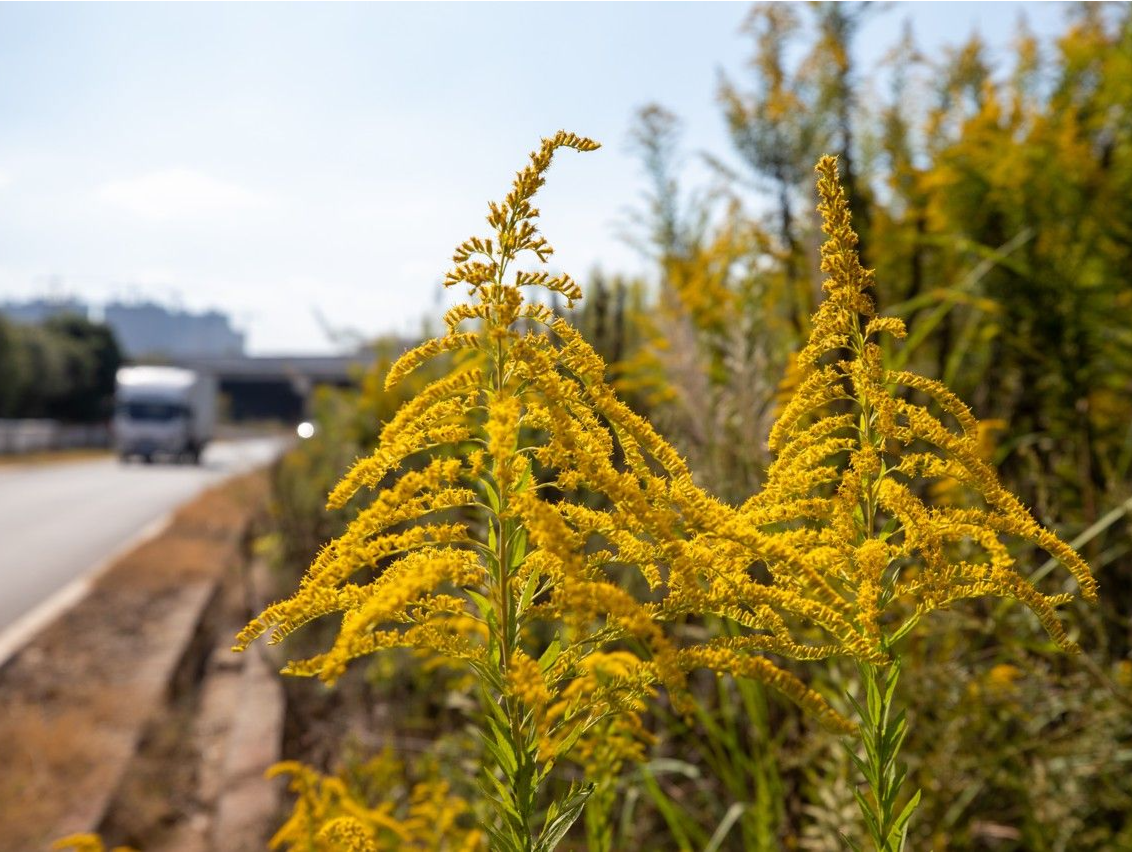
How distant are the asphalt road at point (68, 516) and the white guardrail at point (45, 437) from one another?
11705mm

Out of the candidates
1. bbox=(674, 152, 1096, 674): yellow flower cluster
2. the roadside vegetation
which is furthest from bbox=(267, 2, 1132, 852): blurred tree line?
bbox=(674, 152, 1096, 674): yellow flower cluster

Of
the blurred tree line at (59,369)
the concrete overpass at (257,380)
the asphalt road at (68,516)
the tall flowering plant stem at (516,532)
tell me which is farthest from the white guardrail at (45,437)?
the tall flowering plant stem at (516,532)

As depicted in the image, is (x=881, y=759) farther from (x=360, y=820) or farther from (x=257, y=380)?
(x=257, y=380)

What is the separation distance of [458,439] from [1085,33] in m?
5.43

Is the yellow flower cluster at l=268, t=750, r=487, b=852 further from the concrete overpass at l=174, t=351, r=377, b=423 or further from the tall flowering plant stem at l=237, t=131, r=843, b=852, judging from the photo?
the concrete overpass at l=174, t=351, r=377, b=423

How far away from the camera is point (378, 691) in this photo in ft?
18.2

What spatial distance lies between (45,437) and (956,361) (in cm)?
5569

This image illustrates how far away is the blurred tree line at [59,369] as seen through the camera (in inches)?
2282

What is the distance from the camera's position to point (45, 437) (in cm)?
5203

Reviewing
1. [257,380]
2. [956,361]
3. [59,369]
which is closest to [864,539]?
[956,361]

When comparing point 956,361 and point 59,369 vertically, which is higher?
point 956,361

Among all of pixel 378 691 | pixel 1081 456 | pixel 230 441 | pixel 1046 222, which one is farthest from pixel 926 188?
pixel 230 441

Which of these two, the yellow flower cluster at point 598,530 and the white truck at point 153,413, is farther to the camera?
the white truck at point 153,413

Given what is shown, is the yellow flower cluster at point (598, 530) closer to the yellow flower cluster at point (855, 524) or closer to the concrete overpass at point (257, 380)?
the yellow flower cluster at point (855, 524)
